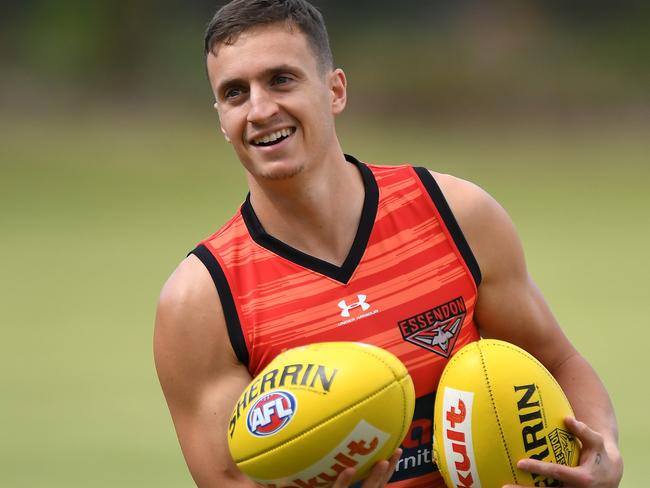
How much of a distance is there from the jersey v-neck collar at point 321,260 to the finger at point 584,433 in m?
0.76

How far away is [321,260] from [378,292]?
0.19m

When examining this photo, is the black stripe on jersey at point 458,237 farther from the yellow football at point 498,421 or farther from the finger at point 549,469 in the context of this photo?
the finger at point 549,469

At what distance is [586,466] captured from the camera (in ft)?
12.2

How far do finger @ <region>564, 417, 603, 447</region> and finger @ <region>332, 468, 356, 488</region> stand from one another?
629 millimetres

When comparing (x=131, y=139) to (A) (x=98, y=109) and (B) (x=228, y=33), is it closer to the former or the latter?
(A) (x=98, y=109)

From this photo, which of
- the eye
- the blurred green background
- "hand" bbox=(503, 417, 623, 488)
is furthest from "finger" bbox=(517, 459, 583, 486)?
the blurred green background

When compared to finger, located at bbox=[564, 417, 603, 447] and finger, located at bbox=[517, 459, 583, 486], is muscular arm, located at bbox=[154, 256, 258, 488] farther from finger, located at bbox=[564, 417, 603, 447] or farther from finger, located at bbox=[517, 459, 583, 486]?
finger, located at bbox=[564, 417, 603, 447]

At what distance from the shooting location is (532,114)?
22.8 m

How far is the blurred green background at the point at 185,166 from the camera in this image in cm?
928

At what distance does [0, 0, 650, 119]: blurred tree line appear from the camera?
23328mm

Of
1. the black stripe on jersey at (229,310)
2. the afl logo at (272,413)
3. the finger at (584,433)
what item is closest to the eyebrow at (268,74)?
the black stripe on jersey at (229,310)

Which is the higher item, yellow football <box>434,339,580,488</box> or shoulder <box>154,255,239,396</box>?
shoulder <box>154,255,239,396</box>

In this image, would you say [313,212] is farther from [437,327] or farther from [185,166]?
[185,166]

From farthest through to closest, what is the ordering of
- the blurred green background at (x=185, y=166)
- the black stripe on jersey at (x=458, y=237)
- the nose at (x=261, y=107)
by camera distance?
1. the blurred green background at (x=185, y=166)
2. the black stripe on jersey at (x=458, y=237)
3. the nose at (x=261, y=107)
